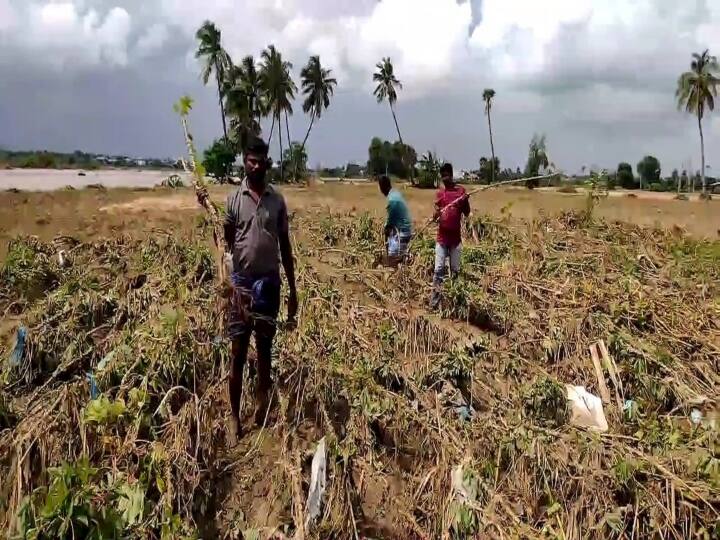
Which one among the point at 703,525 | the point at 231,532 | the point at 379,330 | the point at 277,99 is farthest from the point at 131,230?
the point at 277,99

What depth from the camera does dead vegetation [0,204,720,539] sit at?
277 cm

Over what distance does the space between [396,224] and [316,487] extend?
13.6ft

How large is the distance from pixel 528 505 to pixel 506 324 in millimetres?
2722

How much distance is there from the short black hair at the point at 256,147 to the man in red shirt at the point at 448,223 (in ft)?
8.98

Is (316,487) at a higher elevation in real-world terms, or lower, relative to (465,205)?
lower

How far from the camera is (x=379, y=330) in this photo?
5.01 meters

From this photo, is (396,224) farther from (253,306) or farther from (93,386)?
(93,386)

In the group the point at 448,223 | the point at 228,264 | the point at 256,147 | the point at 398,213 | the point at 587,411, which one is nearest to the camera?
the point at 256,147

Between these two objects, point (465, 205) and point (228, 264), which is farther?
point (465, 205)

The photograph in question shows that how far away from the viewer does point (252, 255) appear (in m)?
3.35

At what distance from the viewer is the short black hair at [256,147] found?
3.32m

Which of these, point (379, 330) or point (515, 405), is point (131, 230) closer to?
point (379, 330)

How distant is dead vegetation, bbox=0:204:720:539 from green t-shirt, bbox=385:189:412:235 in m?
0.78

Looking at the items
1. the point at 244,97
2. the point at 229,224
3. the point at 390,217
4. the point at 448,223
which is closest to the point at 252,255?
the point at 229,224
